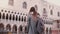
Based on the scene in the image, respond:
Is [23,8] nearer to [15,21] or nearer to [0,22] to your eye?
[15,21]

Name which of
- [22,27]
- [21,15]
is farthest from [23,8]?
[22,27]

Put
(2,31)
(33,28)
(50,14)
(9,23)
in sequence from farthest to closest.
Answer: (50,14) → (9,23) → (2,31) → (33,28)

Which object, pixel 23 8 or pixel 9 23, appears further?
pixel 23 8

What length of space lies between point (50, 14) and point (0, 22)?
10.3 ft

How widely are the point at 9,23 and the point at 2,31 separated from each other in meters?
0.63

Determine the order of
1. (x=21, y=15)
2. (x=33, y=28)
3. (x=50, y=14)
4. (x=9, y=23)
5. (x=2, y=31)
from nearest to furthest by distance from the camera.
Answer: (x=33, y=28), (x=2, y=31), (x=9, y=23), (x=21, y=15), (x=50, y=14)

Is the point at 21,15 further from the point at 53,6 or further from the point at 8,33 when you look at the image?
the point at 53,6

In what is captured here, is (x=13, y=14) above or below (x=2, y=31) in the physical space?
above

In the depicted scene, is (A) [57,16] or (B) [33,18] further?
(A) [57,16]

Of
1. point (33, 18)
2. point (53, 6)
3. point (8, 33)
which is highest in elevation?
point (53, 6)

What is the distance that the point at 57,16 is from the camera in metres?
8.59

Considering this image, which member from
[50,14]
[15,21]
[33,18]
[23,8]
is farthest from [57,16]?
[33,18]

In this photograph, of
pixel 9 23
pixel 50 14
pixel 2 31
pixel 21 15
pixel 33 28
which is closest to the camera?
pixel 33 28

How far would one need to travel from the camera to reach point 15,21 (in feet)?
24.0
